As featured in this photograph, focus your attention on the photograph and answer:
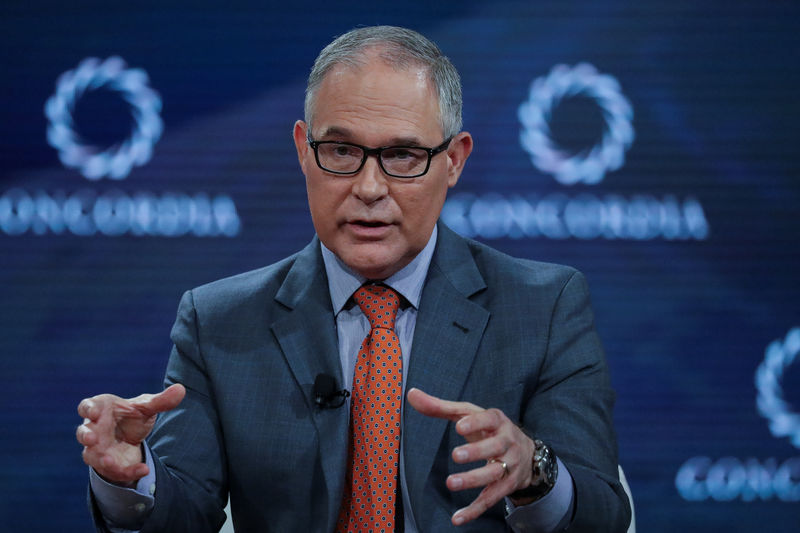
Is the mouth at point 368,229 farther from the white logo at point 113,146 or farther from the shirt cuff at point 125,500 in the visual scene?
the white logo at point 113,146

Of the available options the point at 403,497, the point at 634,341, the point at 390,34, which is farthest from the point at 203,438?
the point at 634,341

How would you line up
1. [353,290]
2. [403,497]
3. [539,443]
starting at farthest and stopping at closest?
[353,290] → [403,497] → [539,443]

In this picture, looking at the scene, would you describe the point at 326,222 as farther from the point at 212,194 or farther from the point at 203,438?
the point at 212,194

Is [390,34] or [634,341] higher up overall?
[390,34]

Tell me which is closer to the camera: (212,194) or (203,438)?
(203,438)

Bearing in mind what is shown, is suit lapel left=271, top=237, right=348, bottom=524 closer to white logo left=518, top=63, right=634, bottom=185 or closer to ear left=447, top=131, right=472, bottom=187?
ear left=447, top=131, right=472, bottom=187

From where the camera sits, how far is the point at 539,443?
A: 1.82 meters

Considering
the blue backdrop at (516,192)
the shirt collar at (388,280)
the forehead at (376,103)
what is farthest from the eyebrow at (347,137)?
the blue backdrop at (516,192)

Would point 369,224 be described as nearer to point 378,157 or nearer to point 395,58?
point 378,157

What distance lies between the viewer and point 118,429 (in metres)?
1.80

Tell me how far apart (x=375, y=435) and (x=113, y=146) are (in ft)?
7.06

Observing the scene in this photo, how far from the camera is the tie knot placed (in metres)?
2.21

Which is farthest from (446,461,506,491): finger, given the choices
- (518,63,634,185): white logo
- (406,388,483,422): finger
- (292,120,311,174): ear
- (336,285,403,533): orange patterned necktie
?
(518,63,634,185): white logo

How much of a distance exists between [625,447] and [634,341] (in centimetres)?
43
